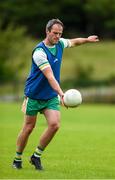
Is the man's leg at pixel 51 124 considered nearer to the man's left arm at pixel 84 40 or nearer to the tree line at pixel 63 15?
the man's left arm at pixel 84 40

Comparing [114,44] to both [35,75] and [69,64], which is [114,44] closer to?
[69,64]

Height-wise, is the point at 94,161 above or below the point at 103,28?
below

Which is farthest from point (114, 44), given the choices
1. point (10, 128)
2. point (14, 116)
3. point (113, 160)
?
point (113, 160)

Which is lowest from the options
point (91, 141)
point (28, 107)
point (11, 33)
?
point (91, 141)

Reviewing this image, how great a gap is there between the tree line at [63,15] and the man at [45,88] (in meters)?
71.0

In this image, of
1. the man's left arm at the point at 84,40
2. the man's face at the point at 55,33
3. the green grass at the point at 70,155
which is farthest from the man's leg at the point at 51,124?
the man's left arm at the point at 84,40

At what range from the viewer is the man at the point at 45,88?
36.4 ft

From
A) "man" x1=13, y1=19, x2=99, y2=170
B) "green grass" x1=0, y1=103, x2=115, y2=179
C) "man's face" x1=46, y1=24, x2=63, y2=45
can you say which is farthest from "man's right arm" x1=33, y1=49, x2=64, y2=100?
"green grass" x1=0, y1=103, x2=115, y2=179

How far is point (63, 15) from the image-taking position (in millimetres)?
85875

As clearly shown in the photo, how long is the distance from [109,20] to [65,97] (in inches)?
2853

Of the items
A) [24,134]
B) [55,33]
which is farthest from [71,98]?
[24,134]

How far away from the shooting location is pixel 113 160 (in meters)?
13.2

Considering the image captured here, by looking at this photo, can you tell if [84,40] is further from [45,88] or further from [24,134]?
[24,134]

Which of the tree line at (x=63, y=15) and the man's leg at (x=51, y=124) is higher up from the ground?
the tree line at (x=63, y=15)
